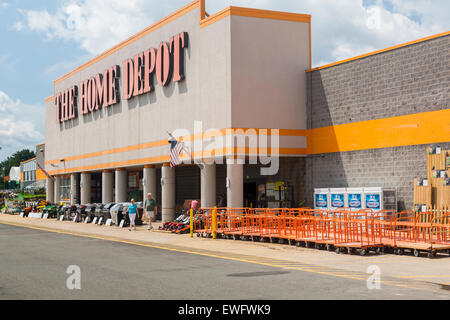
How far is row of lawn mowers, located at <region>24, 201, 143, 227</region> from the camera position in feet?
108

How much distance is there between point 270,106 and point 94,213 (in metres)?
16.1

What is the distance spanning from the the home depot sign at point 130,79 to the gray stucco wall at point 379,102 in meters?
8.29

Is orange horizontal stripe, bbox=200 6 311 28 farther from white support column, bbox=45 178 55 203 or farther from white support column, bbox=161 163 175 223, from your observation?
white support column, bbox=45 178 55 203

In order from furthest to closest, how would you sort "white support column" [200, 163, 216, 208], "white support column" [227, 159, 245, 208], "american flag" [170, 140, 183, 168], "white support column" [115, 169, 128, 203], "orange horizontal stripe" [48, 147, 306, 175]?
1. "white support column" [115, 169, 128, 203]
2. "american flag" [170, 140, 183, 168]
3. "white support column" [200, 163, 216, 208]
4. "orange horizontal stripe" [48, 147, 306, 175]
5. "white support column" [227, 159, 245, 208]

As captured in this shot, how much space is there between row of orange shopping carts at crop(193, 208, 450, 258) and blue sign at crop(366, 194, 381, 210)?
1249mm

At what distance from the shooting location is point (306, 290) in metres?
9.71

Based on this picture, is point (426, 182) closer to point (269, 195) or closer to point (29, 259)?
point (269, 195)

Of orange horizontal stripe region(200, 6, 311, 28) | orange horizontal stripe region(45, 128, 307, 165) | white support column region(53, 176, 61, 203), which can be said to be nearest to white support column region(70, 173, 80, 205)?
orange horizontal stripe region(45, 128, 307, 165)

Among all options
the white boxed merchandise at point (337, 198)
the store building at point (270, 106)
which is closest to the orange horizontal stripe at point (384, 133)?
the store building at point (270, 106)

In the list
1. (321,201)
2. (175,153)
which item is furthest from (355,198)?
(175,153)

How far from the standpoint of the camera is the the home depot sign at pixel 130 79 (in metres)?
31.5

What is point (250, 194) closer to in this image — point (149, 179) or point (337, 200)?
point (149, 179)

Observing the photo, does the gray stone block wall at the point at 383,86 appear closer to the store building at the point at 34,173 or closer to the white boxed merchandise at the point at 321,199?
the white boxed merchandise at the point at 321,199
